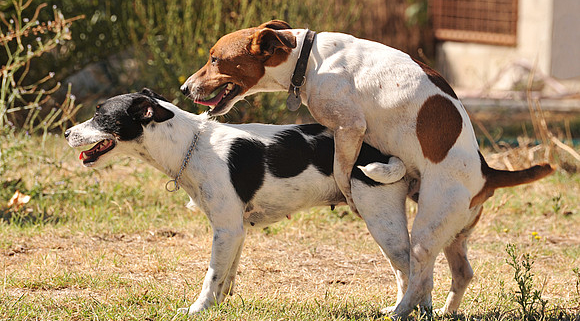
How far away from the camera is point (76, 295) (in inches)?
163

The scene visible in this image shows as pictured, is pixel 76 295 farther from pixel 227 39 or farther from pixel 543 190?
pixel 543 190

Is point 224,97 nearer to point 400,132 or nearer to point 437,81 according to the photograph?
point 400,132

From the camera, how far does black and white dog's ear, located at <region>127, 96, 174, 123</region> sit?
390 cm

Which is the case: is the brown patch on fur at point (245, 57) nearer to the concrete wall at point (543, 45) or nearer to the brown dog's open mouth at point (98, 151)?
the brown dog's open mouth at point (98, 151)

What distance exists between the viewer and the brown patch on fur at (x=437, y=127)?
3742 millimetres

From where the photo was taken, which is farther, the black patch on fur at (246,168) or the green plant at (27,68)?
the green plant at (27,68)

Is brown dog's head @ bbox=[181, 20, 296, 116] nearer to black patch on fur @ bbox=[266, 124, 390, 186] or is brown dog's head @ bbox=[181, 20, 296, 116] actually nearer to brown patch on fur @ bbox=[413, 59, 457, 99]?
black patch on fur @ bbox=[266, 124, 390, 186]

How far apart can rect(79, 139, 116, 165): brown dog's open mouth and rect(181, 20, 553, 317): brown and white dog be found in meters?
0.61

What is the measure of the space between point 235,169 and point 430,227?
1.04 metres

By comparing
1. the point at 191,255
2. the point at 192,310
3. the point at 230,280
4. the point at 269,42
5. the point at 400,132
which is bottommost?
the point at 191,255

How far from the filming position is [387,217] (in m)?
3.81

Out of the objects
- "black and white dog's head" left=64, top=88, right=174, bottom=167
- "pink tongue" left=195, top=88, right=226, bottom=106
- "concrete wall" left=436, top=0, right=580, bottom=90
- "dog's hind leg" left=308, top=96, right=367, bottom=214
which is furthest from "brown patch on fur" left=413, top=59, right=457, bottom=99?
"concrete wall" left=436, top=0, right=580, bottom=90

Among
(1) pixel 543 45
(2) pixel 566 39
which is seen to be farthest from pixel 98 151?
(2) pixel 566 39

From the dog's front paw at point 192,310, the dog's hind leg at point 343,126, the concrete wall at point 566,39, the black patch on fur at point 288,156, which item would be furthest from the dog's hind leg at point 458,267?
the concrete wall at point 566,39
